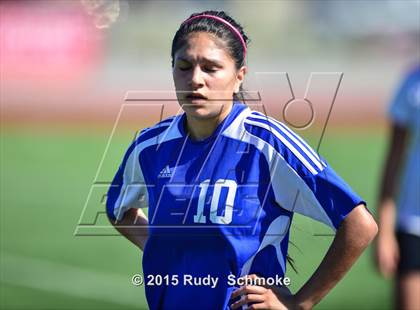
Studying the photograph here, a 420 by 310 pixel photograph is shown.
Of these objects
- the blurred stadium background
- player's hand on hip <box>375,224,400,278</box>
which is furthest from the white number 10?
the blurred stadium background

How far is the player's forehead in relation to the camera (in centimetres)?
306

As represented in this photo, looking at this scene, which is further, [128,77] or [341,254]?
[128,77]

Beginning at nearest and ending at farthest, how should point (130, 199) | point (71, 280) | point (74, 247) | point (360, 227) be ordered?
point (360, 227) < point (130, 199) < point (71, 280) < point (74, 247)

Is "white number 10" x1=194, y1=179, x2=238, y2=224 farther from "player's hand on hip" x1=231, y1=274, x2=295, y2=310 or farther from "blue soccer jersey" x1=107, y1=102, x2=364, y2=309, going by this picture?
"player's hand on hip" x1=231, y1=274, x2=295, y2=310

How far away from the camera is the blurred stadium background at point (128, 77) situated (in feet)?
39.9

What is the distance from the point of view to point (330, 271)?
2.97 m

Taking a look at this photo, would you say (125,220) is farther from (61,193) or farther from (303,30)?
(303,30)

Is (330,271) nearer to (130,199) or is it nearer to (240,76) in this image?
(240,76)

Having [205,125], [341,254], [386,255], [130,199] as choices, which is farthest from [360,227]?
[386,255]

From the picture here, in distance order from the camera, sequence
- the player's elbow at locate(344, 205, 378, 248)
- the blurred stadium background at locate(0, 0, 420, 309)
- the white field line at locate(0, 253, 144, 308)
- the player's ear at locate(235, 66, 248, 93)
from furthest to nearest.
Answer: the blurred stadium background at locate(0, 0, 420, 309) → the white field line at locate(0, 253, 144, 308) → the player's ear at locate(235, 66, 248, 93) → the player's elbow at locate(344, 205, 378, 248)

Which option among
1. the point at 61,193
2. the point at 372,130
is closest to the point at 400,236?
the point at 61,193

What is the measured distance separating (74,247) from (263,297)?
570 centimetres

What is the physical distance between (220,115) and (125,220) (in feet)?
2.35

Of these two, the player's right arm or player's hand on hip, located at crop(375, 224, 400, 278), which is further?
player's hand on hip, located at crop(375, 224, 400, 278)
